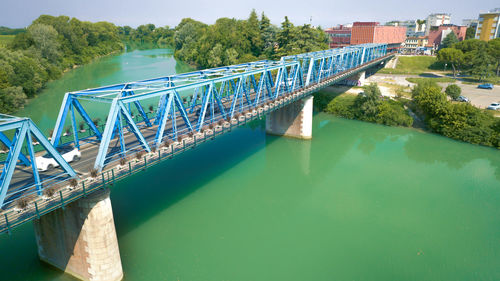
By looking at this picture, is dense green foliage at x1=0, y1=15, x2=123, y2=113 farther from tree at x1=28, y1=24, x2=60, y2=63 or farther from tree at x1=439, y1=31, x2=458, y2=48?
tree at x1=439, y1=31, x2=458, y2=48

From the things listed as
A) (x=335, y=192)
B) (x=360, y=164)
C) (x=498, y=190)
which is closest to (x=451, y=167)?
(x=498, y=190)

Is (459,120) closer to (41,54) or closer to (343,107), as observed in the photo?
(343,107)

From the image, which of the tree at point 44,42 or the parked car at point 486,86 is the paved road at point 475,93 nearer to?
the parked car at point 486,86

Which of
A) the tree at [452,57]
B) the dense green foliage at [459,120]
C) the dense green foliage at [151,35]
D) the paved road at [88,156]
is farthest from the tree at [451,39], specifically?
the dense green foliage at [151,35]

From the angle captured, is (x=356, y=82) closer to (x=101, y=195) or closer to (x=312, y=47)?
(x=312, y=47)

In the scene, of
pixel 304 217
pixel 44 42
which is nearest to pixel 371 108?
pixel 304 217

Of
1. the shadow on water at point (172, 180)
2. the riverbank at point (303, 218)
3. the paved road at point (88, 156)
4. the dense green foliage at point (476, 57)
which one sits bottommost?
the riverbank at point (303, 218)
